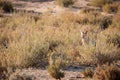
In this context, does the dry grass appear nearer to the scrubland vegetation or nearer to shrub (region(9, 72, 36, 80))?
the scrubland vegetation

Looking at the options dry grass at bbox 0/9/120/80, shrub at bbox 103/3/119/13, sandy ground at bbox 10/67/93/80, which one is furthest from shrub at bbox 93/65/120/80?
shrub at bbox 103/3/119/13

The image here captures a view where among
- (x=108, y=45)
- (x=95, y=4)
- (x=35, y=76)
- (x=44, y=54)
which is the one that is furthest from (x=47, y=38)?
(x=95, y=4)

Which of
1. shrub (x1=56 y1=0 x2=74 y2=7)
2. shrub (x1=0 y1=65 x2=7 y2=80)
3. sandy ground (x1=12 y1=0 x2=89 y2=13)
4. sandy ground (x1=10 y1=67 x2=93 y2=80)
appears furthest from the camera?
shrub (x1=56 y1=0 x2=74 y2=7)

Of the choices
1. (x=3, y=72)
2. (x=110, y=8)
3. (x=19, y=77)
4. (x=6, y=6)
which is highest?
A: (x=3, y=72)

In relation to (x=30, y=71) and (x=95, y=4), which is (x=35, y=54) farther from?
(x=95, y=4)

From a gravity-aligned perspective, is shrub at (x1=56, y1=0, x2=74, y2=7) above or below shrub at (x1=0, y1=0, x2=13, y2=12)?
below

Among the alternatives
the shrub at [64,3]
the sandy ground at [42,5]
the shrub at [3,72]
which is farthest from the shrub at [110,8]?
the shrub at [3,72]

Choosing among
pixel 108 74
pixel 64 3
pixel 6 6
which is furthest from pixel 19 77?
pixel 64 3

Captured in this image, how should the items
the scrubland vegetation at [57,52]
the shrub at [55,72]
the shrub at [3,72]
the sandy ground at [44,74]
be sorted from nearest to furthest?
the shrub at [3,72] → the shrub at [55,72] → the scrubland vegetation at [57,52] → the sandy ground at [44,74]

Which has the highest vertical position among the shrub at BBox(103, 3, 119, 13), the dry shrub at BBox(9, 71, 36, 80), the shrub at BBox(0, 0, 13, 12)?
the dry shrub at BBox(9, 71, 36, 80)

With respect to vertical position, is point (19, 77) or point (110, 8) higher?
point (19, 77)

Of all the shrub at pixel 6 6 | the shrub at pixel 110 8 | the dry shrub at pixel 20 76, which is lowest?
the shrub at pixel 110 8

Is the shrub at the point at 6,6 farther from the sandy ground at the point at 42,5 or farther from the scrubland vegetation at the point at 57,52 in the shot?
the scrubland vegetation at the point at 57,52

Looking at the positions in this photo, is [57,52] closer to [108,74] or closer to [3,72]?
[3,72]
